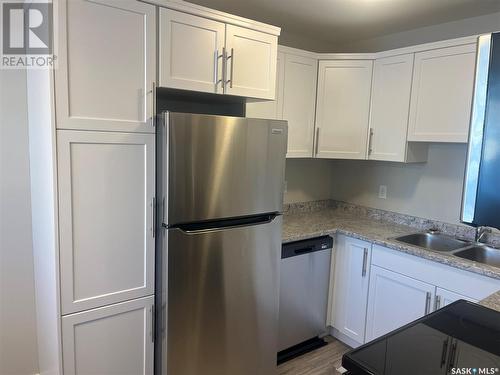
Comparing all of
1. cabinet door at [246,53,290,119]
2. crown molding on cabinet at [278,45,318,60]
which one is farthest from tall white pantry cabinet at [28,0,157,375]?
crown molding on cabinet at [278,45,318,60]

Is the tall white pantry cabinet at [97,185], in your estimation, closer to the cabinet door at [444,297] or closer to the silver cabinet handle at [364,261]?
the silver cabinet handle at [364,261]

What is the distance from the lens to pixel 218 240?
186cm

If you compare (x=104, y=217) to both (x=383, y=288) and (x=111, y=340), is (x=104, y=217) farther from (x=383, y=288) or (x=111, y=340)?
(x=383, y=288)

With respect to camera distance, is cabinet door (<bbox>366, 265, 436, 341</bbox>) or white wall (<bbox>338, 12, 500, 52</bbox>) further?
white wall (<bbox>338, 12, 500, 52</bbox>)

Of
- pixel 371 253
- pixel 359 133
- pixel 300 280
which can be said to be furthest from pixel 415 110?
pixel 300 280

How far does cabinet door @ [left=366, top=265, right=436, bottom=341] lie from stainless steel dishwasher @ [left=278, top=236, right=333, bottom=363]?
0.36 m

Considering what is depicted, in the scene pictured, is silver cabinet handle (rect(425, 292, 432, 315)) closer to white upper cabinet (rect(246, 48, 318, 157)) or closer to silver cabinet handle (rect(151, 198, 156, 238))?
white upper cabinet (rect(246, 48, 318, 157))

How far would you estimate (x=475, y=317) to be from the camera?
991 millimetres

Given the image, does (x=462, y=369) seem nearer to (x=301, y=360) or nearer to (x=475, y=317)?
(x=475, y=317)

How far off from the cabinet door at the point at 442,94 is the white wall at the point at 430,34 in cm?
34

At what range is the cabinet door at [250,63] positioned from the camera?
2.01m

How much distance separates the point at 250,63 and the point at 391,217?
1814mm

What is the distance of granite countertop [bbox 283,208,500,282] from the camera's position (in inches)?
79.0

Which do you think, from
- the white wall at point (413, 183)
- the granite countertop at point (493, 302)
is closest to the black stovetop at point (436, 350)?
the granite countertop at point (493, 302)
